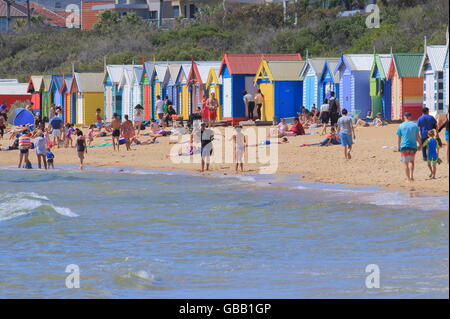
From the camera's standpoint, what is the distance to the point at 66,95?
56.4 metres

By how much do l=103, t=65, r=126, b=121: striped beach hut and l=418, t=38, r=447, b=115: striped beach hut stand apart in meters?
22.4

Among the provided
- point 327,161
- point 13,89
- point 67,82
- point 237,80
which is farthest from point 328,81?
point 13,89

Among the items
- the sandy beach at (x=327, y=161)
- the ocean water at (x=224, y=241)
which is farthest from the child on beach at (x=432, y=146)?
the ocean water at (x=224, y=241)

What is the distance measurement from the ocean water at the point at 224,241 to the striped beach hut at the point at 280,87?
14.1 meters

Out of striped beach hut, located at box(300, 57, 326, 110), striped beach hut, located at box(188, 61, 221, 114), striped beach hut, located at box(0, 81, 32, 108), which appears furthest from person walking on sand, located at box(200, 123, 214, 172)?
striped beach hut, located at box(0, 81, 32, 108)

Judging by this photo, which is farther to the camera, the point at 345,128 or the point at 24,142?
the point at 24,142

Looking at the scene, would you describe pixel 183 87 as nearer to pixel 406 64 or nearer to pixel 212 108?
pixel 212 108

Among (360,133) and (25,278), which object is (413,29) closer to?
(360,133)

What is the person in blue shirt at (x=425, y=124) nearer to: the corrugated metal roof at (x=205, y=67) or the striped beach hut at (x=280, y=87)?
the striped beach hut at (x=280, y=87)

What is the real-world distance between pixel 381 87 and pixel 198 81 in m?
11.1

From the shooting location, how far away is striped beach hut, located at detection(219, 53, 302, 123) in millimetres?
39938

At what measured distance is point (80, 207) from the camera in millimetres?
21484

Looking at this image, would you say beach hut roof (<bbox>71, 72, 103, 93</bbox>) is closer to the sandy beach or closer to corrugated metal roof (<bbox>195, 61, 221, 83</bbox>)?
corrugated metal roof (<bbox>195, 61, 221, 83</bbox>)

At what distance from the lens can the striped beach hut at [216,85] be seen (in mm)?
41388
